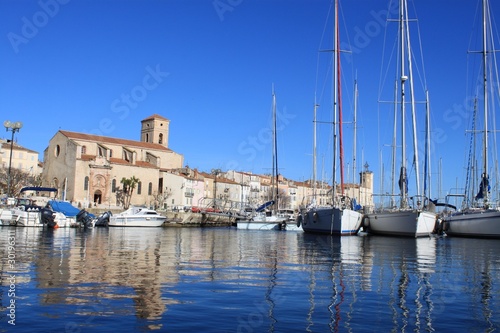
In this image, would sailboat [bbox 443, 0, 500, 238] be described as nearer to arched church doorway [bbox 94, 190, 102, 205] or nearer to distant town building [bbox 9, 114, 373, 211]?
distant town building [bbox 9, 114, 373, 211]

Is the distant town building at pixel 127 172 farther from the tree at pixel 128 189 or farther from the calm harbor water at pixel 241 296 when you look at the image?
the calm harbor water at pixel 241 296

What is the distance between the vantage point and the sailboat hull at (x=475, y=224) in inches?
1606

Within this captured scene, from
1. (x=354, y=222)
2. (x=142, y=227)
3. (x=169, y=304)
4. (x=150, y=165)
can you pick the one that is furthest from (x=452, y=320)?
(x=150, y=165)

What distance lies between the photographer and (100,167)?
8338 centimetres

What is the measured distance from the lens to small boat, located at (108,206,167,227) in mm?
62281

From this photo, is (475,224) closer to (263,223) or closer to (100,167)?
(263,223)

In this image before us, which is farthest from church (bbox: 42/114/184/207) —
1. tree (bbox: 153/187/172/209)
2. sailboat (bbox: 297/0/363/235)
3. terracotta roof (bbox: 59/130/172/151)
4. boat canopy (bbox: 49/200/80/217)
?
sailboat (bbox: 297/0/363/235)

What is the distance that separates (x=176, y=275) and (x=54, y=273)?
11.3 ft

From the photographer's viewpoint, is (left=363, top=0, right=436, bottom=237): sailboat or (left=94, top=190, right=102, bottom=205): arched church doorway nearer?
(left=363, top=0, right=436, bottom=237): sailboat

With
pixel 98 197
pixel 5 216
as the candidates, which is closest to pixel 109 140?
pixel 98 197

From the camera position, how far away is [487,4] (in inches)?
1702

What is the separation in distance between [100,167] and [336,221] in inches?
1972

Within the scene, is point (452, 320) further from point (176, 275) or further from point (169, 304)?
point (176, 275)

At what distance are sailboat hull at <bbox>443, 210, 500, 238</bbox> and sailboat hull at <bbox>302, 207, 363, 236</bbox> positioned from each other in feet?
28.3
